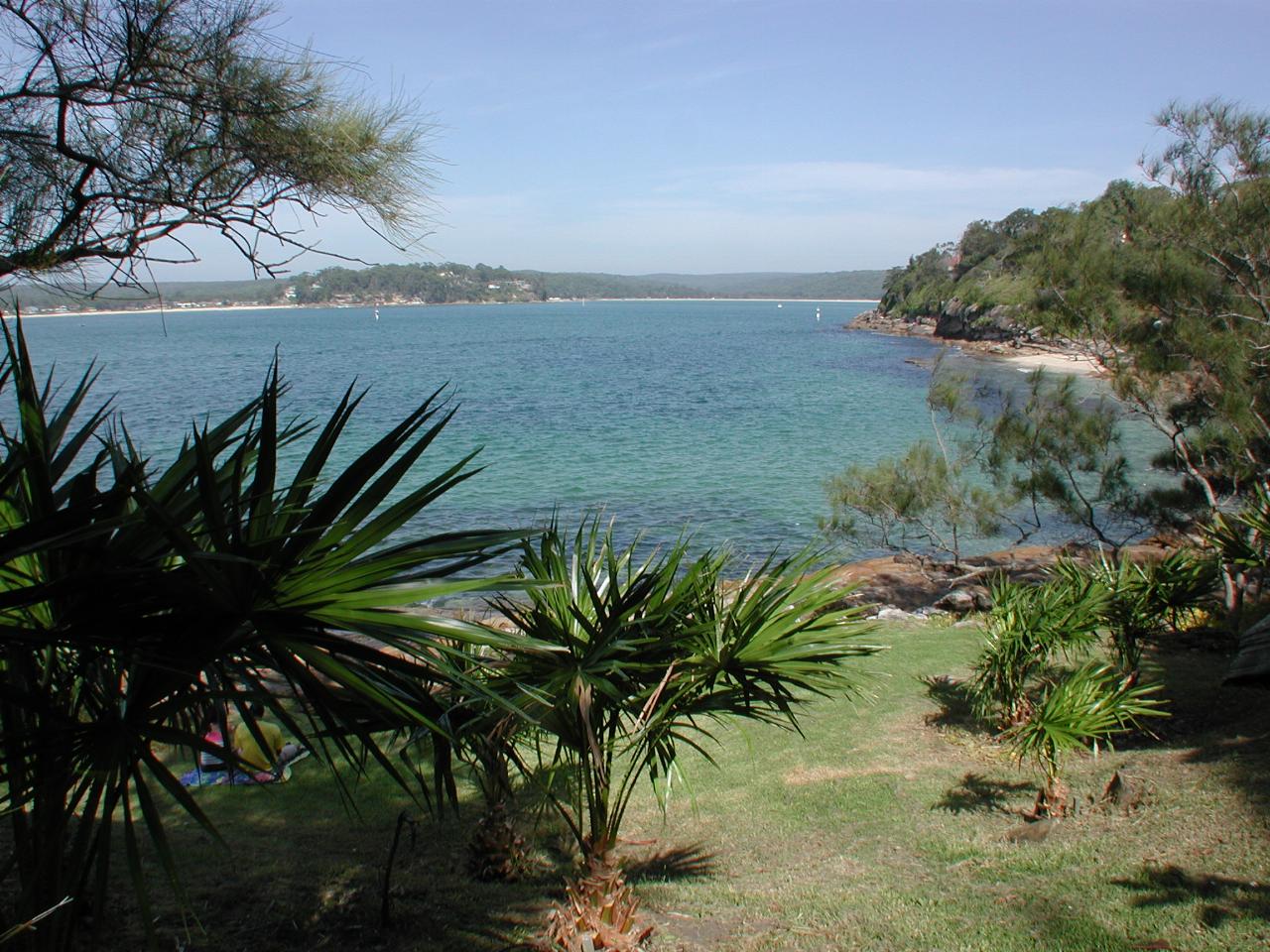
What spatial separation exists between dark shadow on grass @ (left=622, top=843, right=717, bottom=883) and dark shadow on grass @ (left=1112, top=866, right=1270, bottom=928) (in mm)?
2042

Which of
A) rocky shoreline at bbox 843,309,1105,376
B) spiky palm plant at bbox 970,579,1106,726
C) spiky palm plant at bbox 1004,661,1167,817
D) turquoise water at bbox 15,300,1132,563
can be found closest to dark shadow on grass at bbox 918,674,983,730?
spiky palm plant at bbox 970,579,1106,726

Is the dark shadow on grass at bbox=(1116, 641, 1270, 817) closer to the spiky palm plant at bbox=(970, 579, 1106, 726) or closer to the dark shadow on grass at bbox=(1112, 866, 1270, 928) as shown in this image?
the spiky palm plant at bbox=(970, 579, 1106, 726)

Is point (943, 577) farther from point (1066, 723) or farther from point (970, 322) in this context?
point (970, 322)

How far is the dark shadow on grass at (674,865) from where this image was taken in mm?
5098

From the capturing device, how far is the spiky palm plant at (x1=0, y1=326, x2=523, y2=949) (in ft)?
6.95

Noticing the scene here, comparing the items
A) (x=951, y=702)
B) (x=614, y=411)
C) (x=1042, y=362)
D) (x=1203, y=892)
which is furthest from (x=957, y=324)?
(x=1203, y=892)

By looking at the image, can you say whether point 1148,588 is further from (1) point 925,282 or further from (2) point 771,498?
(1) point 925,282

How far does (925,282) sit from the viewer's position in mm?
85812

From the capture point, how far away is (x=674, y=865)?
17.4ft

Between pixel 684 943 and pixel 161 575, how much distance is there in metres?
2.84

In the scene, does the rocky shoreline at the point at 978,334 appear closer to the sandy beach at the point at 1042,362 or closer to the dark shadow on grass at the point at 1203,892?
the sandy beach at the point at 1042,362

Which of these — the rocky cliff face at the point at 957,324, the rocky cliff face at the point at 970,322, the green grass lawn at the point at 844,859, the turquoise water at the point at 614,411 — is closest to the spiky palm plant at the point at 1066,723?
the green grass lawn at the point at 844,859

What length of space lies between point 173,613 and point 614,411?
34.8m

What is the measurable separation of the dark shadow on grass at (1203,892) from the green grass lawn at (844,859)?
0.04 feet
